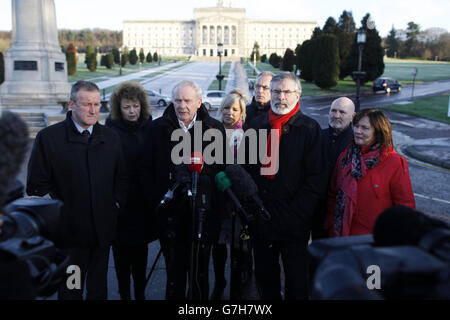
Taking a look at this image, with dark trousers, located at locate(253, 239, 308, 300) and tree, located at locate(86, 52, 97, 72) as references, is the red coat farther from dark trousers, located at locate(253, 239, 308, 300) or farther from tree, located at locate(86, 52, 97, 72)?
tree, located at locate(86, 52, 97, 72)

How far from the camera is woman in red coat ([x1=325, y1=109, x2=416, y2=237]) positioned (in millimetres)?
2656

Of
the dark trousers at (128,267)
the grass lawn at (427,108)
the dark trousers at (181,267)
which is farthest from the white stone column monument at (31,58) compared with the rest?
the grass lawn at (427,108)

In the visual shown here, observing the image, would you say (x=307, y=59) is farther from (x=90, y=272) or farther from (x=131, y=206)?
(x=90, y=272)

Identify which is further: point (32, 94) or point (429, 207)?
point (32, 94)

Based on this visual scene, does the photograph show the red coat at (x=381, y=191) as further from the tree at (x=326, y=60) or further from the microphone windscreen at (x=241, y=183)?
the tree at (x=326, y=60)

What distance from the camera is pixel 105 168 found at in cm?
274

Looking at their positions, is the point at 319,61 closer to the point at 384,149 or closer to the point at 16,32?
the point at 16,32

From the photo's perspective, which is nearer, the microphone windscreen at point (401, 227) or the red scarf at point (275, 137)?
the microphone windscreen at point (401, 227)

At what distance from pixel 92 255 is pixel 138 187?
0.67 m

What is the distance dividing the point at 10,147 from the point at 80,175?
160 centimetres

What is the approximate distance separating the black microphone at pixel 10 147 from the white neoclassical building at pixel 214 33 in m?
122

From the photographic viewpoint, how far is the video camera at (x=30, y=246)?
50.9 inches

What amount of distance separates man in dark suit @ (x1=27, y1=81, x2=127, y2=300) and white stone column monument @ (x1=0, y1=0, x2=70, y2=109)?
12.9 m

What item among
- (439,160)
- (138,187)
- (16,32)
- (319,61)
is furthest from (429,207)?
(319,61)
